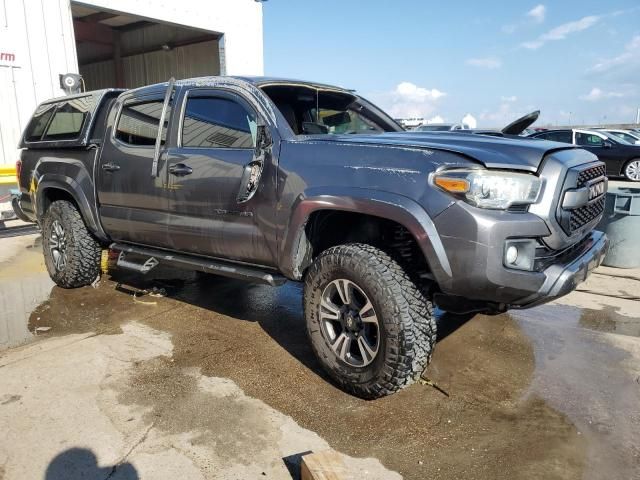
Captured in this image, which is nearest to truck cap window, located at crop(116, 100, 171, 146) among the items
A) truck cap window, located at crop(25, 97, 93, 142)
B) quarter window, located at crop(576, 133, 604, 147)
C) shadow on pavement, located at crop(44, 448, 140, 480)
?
truck cap window, located at crop(25, 97, 93, 142)

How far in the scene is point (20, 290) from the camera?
5316mm

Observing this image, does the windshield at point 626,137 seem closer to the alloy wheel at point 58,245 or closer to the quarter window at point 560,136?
the quarter window at point 560,136

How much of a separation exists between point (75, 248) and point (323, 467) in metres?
3.75

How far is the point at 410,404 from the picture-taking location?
113 inches

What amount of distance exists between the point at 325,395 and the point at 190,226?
1.64 metres

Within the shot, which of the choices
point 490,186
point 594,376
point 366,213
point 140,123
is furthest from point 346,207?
point 140,123

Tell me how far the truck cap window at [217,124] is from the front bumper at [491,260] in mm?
1558

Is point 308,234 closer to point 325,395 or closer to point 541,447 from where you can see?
point 325,395

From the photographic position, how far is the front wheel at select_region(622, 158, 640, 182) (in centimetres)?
1385

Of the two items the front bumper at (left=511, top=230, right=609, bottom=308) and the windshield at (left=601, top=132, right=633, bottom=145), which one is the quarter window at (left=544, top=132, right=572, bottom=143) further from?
the front bumper at (left=511, top=230, right=609, bottom=308)

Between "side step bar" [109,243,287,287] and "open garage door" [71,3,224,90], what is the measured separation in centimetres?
1273

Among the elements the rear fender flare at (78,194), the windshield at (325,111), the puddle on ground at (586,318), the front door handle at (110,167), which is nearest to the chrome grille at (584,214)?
the puddle on ground at (586,318)

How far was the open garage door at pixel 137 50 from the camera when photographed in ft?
55.8

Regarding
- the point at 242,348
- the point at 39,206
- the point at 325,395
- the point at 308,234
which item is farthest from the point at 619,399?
the point at 39,206
